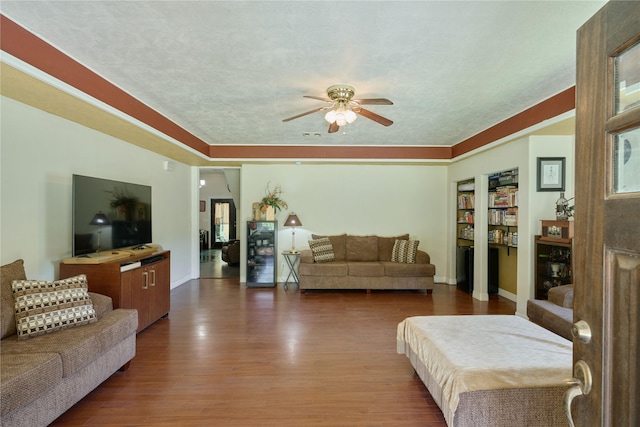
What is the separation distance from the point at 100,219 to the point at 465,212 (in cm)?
566

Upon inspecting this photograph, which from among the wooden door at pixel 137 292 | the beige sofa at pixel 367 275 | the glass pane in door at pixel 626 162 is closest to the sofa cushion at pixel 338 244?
the beige sofa at pixel 367 275

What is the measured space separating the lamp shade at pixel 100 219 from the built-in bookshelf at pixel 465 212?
5414 millimetres

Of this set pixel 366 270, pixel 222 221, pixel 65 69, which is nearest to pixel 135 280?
pixel 65 69

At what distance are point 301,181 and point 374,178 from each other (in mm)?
1443

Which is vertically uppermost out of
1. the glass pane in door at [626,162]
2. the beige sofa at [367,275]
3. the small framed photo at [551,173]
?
the small framed photo at [551,173]

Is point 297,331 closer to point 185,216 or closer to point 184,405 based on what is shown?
point 184,405

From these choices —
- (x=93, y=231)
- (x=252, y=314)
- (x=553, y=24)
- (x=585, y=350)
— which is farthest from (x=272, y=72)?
(x=252, y=314)

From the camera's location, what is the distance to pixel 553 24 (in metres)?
1.95

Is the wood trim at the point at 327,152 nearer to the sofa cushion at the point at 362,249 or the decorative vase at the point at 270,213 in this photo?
the decorative vase at the point at 270,213

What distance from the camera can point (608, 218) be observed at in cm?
72

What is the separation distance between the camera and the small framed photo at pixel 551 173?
3.73 m

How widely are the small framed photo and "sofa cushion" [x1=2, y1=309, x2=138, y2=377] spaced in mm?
4712

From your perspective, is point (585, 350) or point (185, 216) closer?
point (585, 350)

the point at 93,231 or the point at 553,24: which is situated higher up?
the point at 553,24
